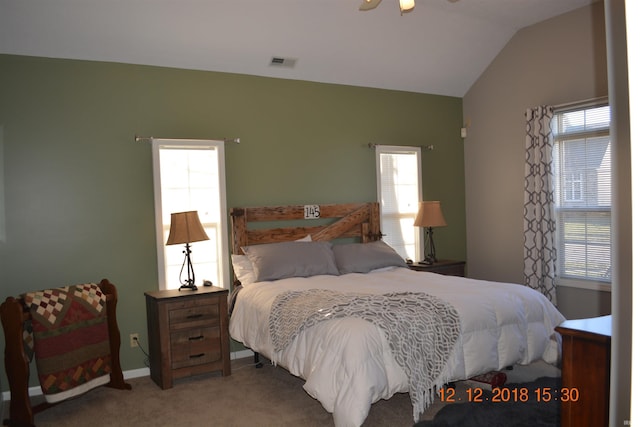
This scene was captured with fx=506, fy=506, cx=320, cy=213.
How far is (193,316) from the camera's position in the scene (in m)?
4.02

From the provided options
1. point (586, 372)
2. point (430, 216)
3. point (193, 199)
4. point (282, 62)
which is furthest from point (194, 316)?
point (586, 372)

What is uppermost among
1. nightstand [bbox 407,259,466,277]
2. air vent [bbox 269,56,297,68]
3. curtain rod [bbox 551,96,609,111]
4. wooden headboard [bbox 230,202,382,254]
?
air vent [bbox 269,56,297,68]

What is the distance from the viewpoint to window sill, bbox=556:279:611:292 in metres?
4.70

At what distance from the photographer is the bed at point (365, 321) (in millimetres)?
2812

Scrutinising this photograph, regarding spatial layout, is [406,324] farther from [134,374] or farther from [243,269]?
[134,374]

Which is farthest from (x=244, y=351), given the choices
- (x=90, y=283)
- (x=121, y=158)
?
(x=121, y=158)

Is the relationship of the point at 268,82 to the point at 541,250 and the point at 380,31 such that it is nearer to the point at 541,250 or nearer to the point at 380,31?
the point at 380,31

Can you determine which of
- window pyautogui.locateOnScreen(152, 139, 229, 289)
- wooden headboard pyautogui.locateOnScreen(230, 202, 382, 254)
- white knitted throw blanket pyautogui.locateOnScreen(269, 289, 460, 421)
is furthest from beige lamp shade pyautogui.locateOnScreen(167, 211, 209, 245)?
white knitted throw blanket pyautogui.locateOnScreen(269, 289, 460, 421)

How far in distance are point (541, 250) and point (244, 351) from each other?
3104 millimetres

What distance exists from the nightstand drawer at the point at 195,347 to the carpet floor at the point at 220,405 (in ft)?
0.57

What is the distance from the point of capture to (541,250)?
5.12 m

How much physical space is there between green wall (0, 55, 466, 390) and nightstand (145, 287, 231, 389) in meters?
0.37

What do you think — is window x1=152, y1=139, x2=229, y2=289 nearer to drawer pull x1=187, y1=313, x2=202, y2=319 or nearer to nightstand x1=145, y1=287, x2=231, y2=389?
nightstand x1=145, y1=287, x2=231, y2=389

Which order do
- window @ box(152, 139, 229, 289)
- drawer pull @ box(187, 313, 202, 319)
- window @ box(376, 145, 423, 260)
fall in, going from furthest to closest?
window @ box(376, 145, 423, 260), window @ box(152, 139, 229, 289), drawer pull @ box(187, 313, 202, 319)
